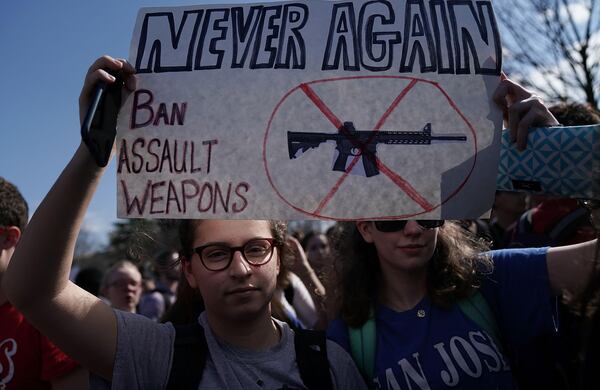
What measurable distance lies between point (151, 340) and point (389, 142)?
0.86m

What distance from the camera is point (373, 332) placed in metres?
1.81

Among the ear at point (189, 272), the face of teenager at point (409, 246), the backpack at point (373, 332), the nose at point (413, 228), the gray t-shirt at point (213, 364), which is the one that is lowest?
the gray t-shirt at point (213, 364)

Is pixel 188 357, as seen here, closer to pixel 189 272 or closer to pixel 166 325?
pixel 166 325

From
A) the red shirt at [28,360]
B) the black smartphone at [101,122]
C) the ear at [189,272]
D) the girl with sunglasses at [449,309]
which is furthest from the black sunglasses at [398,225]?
the red shirt at [28,360]

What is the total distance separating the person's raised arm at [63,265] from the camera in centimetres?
139

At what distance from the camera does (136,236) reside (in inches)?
74.3

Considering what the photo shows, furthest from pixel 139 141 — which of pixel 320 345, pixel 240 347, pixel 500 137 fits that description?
pixel 500 137

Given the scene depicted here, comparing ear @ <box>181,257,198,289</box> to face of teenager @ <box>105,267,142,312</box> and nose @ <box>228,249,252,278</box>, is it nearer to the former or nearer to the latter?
nose @ <box>228,249,252,278</box>

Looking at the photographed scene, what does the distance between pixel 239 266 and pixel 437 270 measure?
0.72 m

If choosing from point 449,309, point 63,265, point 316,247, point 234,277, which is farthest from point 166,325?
point 316,247

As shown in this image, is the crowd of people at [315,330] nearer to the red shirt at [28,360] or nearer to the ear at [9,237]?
the red shirt at [28,360]

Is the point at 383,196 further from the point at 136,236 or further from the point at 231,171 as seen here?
the point at 136,236

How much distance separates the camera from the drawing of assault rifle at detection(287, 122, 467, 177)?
4.80ft

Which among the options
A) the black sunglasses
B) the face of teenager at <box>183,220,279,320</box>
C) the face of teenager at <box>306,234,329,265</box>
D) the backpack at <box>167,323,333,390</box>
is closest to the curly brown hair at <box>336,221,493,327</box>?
the black sunglasses
